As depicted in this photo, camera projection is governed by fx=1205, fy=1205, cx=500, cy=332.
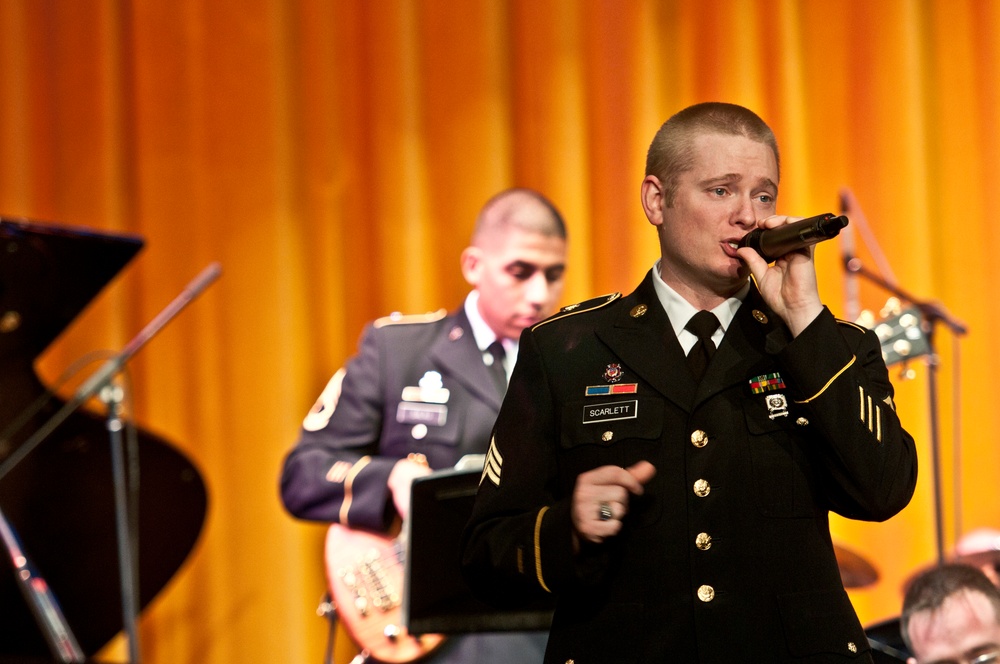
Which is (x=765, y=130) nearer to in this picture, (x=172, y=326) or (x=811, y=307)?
(x=811, y=307)

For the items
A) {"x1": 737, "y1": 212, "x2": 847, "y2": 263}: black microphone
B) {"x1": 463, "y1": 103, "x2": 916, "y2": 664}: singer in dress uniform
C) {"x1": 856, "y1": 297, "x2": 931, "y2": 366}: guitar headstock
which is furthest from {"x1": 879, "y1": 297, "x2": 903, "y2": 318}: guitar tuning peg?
{"x1": 737, "y1": 212, "x2": 847, "y2": 263}: black microphone

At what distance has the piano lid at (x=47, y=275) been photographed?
3.16 m

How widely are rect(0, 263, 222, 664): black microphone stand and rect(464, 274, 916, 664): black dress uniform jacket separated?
1.77 meters

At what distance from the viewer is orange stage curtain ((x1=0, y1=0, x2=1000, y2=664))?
14.4 feet

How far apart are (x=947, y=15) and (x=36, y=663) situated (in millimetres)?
3859

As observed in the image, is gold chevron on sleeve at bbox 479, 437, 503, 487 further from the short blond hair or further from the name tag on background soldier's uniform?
the name tag on background soldier's uniform

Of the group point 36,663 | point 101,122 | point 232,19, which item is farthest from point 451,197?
point 36,663

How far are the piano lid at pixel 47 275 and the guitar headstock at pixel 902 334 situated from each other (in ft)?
7.25

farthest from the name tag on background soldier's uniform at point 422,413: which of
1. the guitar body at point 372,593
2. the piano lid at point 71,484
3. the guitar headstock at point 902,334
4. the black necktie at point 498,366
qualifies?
the guitar headstock at point 902,334

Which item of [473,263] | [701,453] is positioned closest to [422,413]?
[473,263]

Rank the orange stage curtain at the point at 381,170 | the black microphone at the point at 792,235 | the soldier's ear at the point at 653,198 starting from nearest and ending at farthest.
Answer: the black microphone at the point at 792,235, the soldier's ear at the point at 653,198, the orange stage curtain at the point at 381,170

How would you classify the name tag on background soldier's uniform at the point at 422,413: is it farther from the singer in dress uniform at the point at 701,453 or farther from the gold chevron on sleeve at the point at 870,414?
the gold chevron on sleeve at the point at 870,414

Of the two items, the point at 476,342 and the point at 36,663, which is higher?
the point at 476,342

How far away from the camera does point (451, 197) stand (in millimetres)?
4527
